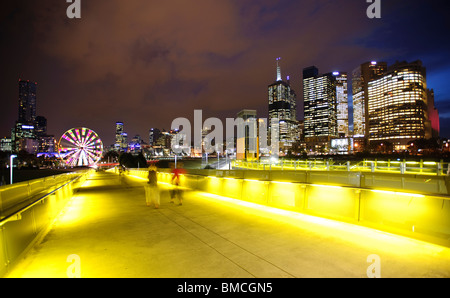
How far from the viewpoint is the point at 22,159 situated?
15775cm

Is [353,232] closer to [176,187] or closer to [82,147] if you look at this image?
[176,187]

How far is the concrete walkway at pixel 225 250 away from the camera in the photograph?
4.74m

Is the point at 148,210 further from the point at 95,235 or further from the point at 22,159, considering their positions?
the point at 22,159

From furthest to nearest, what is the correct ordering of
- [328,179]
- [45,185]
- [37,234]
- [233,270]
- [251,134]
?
1. [251,134]
2. [328,179]
3. [45,185]
4. [37,234]
5. [233,270]

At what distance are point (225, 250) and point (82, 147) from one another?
68.6m

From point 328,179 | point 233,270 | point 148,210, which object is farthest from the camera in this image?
point 328,179

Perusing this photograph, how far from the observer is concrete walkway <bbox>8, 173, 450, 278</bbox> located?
4.74 meters

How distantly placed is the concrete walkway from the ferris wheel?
198 ft

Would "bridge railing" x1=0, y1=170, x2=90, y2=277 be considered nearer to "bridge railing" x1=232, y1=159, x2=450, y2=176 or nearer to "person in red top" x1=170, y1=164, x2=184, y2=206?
"person in red top" x1=170, y1=164, x2=184, y2=206

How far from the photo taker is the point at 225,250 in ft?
19.1

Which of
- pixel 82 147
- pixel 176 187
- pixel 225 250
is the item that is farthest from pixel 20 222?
pixel 82 147

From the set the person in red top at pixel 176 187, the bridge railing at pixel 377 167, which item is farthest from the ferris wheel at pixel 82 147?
the person in red top at pixel 176 187
